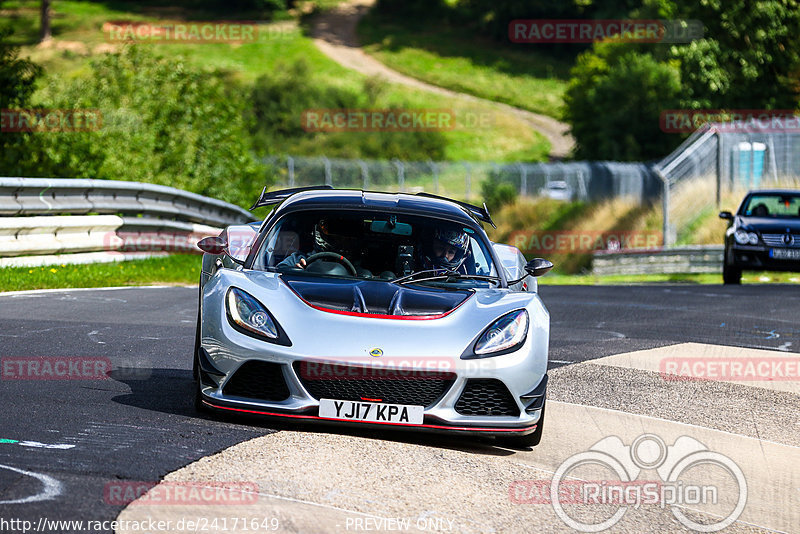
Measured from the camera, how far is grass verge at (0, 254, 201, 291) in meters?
13.8

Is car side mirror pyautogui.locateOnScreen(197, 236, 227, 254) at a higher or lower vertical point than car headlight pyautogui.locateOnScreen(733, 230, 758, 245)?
higher

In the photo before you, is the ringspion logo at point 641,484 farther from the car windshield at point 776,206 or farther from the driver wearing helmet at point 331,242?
the car windshield at point 776,206

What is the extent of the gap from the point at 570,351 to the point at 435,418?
14.3ft

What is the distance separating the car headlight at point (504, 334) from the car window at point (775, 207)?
48.4 feet

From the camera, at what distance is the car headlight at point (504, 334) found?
623cm

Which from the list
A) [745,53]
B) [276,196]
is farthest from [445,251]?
[745,53]

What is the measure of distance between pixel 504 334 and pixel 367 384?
0.84 m

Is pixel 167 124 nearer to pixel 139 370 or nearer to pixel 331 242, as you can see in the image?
pixel 139 370

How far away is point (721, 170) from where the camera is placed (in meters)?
30.6

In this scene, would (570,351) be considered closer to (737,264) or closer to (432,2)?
(737,264)

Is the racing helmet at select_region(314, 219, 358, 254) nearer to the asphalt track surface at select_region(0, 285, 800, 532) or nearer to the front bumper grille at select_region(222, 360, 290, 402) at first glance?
the asphalt track surface at select_region(0, 285, 800, 532)

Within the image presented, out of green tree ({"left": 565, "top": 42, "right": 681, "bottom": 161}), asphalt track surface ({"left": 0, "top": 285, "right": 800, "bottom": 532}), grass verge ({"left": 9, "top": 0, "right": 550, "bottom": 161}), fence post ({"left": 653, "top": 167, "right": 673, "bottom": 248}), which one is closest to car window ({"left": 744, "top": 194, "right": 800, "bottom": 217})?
asphalt track surface ({"left": 0, "top": 285, "right": 800, "bottom": 532})

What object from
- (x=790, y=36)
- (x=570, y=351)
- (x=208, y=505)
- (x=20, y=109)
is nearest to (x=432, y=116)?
(x=790, y=36)

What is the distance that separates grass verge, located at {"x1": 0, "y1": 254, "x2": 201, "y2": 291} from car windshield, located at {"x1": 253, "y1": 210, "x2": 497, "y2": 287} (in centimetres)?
694
